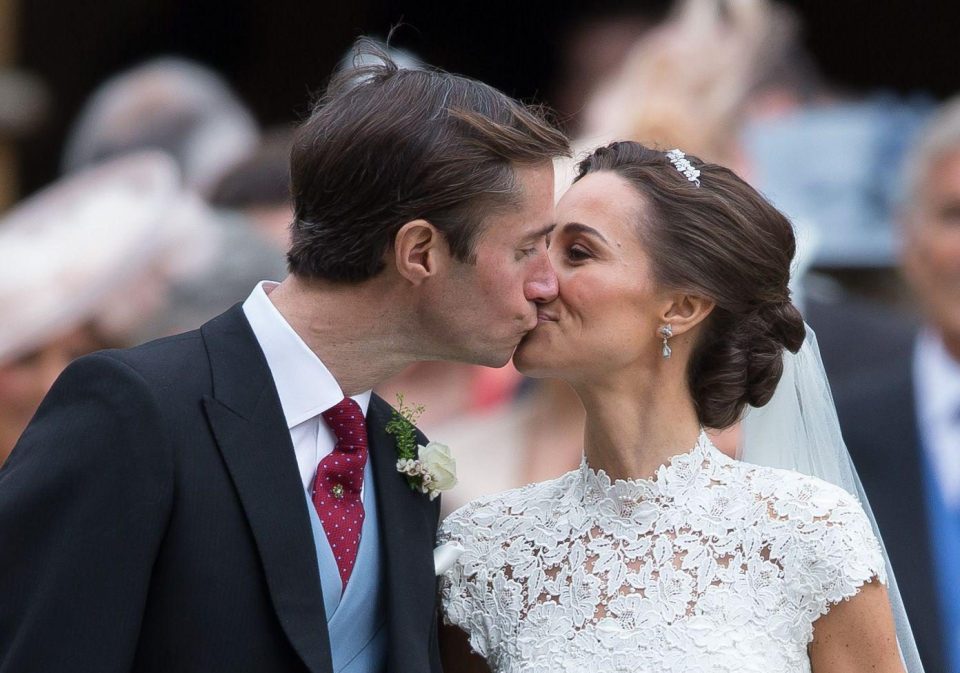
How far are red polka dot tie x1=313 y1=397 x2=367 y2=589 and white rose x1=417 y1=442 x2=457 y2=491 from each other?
0.19 metres

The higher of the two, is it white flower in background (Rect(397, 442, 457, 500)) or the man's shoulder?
the man's shoulder

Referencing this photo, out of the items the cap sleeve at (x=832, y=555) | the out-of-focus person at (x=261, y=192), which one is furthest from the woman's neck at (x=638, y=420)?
the out-of-focus person at (x=261, y=192)

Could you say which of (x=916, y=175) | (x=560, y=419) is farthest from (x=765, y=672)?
(x=916, y=175)

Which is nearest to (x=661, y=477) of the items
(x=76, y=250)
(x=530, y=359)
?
(x=530, y=359)

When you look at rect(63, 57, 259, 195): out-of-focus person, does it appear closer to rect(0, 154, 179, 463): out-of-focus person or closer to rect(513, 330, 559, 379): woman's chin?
rect(0, 154, 179, 463): out-of-focus person

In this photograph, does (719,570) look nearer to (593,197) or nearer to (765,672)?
(765,672)

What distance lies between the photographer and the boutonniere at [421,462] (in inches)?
128

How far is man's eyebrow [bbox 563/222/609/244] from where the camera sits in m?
3.37

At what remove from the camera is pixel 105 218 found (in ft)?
18.4

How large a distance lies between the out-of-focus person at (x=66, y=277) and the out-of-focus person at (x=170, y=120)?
1.06 metres

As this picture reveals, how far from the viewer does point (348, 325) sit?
3.04m

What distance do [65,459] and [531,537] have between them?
4.07 feet

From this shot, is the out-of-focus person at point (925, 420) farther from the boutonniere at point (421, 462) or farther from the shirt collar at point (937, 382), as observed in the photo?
the boutonniere at point (421, 462)

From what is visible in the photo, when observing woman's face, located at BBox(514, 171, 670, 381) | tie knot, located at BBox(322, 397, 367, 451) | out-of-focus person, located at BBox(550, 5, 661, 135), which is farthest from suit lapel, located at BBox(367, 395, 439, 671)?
out-of-focus person, located at BBox(550, 5, 661, 135)
